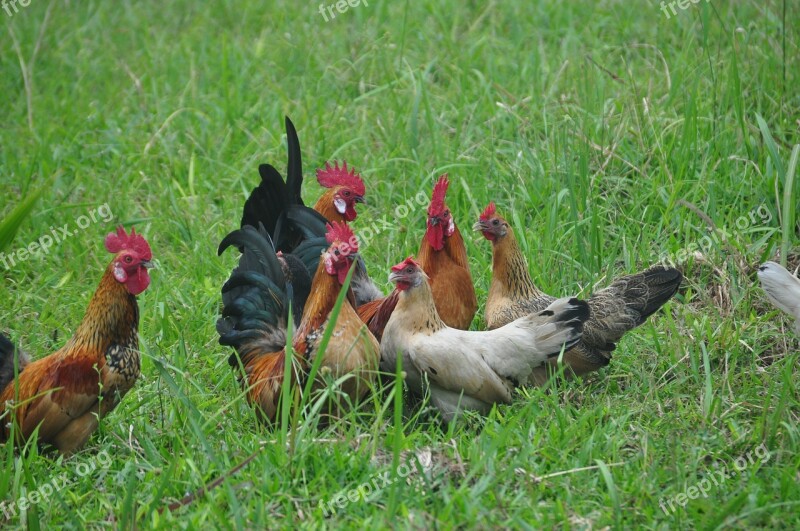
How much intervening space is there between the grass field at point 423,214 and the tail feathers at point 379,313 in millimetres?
519

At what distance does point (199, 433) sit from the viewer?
3.68 metres

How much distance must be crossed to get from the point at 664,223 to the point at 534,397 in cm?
207

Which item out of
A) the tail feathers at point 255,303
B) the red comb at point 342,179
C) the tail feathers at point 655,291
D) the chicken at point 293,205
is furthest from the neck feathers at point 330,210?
the tail feathers at point 655,291

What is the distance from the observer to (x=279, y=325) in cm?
484

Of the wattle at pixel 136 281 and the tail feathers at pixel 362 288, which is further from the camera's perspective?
the tail feathers at pixel 362 288

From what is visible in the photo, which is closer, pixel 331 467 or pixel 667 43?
pixel 331 467

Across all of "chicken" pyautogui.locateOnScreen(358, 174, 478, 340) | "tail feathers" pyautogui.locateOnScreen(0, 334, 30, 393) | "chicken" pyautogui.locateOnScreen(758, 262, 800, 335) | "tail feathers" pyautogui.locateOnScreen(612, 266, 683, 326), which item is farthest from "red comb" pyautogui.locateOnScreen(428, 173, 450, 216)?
"tail feathers" pyautogui.locateOnScreen(0, 334, 30, 393)

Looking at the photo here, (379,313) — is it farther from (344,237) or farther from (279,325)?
(344,237)

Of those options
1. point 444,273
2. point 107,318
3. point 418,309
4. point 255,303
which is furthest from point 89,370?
point 444,273

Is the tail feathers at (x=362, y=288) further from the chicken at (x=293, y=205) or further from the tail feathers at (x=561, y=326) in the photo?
the tail feathers at (x=561, y=326)

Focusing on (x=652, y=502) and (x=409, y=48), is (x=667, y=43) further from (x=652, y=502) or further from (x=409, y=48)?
(x=652, y=502)

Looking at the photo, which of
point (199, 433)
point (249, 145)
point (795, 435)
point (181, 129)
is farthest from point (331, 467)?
point (181, 129)

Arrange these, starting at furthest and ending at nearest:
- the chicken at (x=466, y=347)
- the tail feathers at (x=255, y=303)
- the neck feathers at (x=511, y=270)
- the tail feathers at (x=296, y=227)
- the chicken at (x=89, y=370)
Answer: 1. the tail feathers at (x=296, y=227)
2. the neck feathers at (x=511, y=270)
3. the tail feathers at (x=255, y=303)
4. the chicken at (x=466, y=347)
5. the chicken at (x=89, y=370)

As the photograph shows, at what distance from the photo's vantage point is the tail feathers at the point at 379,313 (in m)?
4.87
